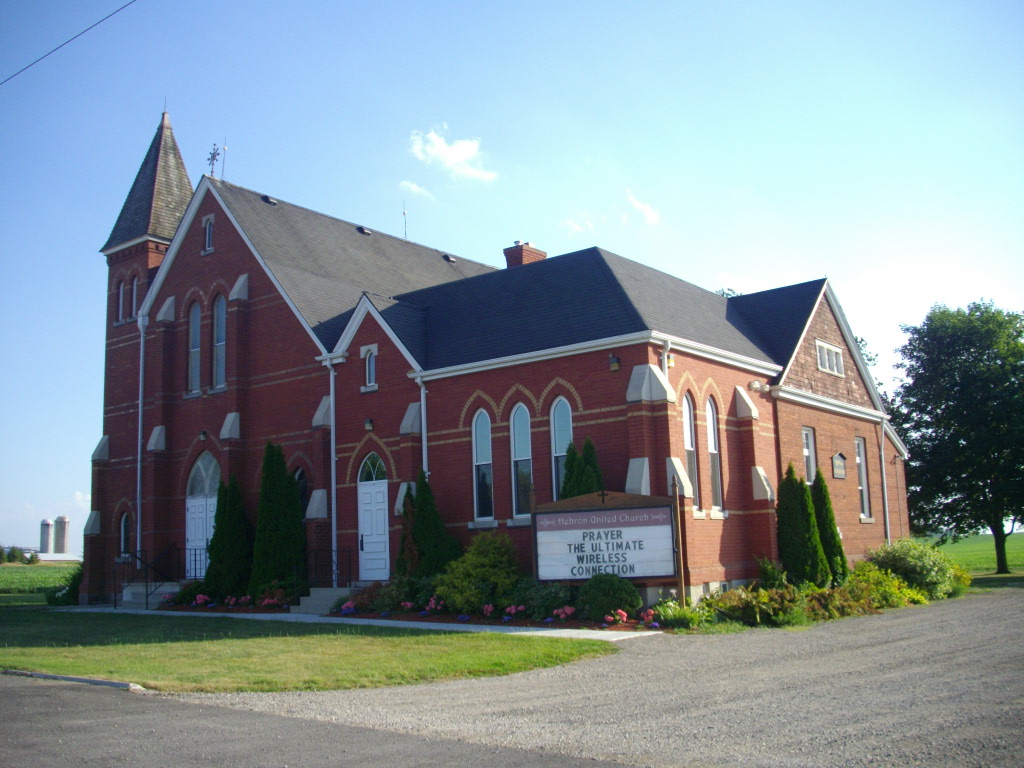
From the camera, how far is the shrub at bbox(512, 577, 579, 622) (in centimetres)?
1909

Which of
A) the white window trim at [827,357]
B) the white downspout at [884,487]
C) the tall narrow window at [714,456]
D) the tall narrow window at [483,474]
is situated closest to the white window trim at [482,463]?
the tall narrow window at [483,474]

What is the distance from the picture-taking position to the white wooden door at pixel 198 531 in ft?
92.6

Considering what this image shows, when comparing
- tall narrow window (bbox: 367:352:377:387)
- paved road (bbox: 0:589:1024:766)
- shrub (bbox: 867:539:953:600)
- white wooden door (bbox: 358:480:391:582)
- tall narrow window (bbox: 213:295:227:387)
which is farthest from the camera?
tall narrow window (bbox: 213:295:227:387)

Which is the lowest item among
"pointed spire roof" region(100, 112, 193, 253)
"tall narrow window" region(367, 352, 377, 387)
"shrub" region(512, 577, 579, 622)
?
"shrub" region(512, 577, 579, 622)

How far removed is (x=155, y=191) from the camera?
110 feet

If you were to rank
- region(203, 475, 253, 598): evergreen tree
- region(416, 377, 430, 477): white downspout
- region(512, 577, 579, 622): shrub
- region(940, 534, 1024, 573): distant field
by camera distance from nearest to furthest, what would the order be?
region(512, 577, 579, 622): shrub → region(416, 377, 430, 477): white downspout → region(203, 475, 253, 598): evergreen tree → region(940, 534, 1024, 573): distant field

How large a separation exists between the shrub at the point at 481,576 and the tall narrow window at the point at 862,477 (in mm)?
12937

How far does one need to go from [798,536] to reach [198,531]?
1720 cm

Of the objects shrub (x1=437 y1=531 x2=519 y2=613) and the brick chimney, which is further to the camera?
the brick chimney

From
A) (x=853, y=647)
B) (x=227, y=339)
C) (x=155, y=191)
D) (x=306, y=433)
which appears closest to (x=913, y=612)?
(x=853, y=647)

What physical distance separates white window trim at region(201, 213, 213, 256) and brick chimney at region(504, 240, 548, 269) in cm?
914

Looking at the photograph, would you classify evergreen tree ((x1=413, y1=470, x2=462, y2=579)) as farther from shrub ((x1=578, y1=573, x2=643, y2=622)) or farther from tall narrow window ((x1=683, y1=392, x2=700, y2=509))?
tall narrow window ((x1=683, y1=392, x2=700, y2=509))

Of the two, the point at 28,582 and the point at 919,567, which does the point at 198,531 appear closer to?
the point at 919,567

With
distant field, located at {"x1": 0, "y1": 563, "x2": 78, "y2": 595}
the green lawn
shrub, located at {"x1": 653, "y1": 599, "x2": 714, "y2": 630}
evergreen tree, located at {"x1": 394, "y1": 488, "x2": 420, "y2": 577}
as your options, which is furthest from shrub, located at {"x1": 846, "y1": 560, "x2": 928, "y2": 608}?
distant field, located at {"x1": 0, "y1": 563, "x2": 78, "y2": 595}
